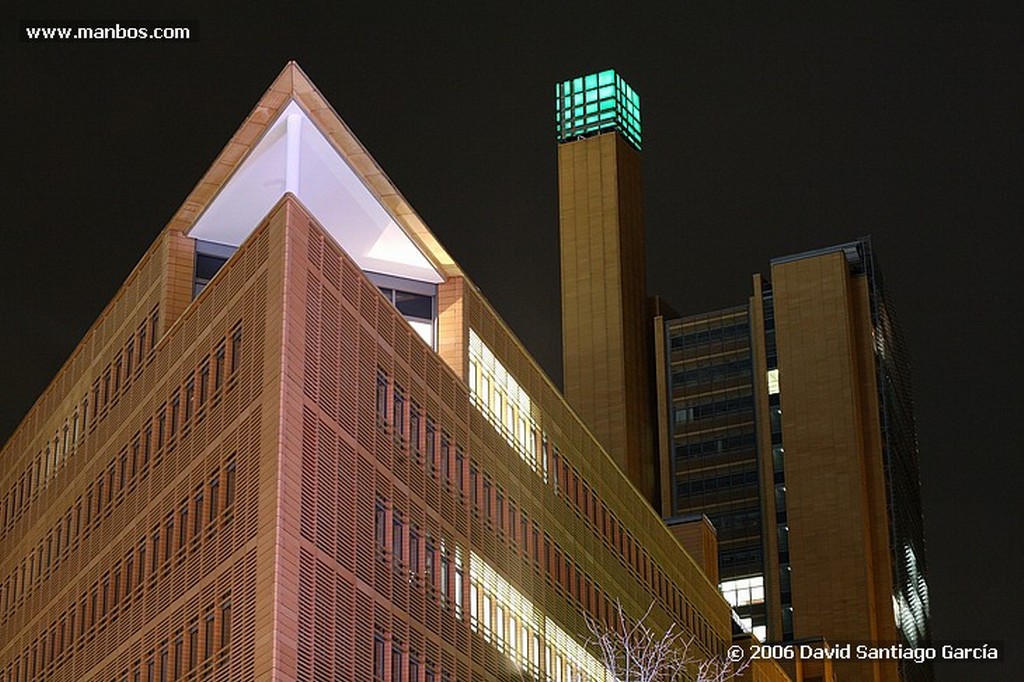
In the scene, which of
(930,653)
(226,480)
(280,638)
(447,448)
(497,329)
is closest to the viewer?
(280,638)

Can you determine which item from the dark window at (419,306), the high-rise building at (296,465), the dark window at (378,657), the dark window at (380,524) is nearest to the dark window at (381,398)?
the high-rise building at (296,465)

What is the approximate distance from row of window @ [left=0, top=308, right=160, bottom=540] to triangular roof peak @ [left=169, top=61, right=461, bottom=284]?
498cm

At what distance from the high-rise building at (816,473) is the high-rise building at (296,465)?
97473mm

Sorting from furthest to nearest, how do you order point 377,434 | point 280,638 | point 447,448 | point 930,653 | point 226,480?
point 930,653
point 447,448
point 377,434
point 226,480
point 280,638

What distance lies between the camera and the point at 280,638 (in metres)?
50.8

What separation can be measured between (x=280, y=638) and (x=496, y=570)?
2047cm

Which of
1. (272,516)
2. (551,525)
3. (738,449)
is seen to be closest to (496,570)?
(551,525)

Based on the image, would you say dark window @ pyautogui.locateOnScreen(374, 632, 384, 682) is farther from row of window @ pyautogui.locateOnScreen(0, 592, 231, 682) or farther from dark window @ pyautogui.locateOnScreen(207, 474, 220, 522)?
dark window @ pyautogui.locateOnScreen(207, 474, 220, 522)

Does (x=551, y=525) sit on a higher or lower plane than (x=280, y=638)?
higher

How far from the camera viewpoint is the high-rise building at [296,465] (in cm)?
5484

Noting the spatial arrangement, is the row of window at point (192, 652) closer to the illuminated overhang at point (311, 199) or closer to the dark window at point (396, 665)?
the dark window at point (396, 665)

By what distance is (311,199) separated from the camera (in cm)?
6612

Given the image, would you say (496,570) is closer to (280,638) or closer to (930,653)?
(280,638)

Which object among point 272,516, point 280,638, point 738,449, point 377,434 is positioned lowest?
point 280,638
